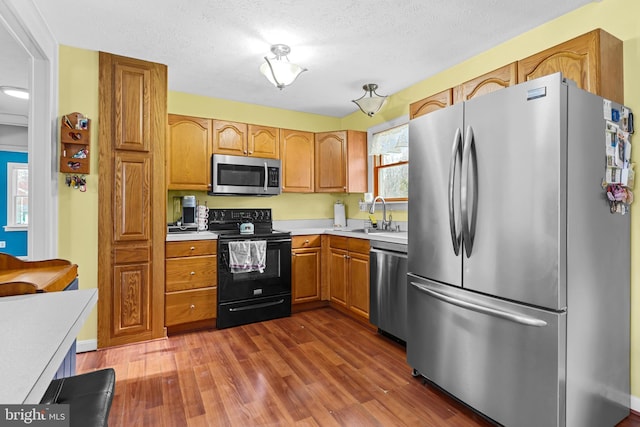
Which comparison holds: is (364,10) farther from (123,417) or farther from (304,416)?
(123,417)

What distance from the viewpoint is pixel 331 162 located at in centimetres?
405

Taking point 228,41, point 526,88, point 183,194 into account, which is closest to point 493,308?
point 526,88

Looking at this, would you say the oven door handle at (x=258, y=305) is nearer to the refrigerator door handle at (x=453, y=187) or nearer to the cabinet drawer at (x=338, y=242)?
the cabinet drawer at (x=338, y=242)

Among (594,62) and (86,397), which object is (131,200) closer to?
(86,397)

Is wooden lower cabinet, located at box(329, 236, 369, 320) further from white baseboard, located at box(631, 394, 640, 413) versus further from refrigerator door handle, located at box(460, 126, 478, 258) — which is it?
white baseboard, located at box(631, 394, 640, 413)

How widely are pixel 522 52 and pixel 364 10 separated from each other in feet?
4.03

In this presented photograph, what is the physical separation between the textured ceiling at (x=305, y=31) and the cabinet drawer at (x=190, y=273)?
1.76 meters

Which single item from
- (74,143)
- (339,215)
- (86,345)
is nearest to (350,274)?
(339,215)

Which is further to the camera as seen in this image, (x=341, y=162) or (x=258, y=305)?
(x=341, y=162)

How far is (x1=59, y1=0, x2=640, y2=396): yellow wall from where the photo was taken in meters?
1.89

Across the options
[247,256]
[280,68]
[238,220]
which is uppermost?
[280,68]

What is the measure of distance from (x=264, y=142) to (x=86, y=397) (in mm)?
3183

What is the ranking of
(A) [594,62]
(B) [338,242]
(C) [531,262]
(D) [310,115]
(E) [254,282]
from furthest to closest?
(D) [310,115] → (B) [338,242] → (E) [254,282] → (A) [594,62] → (C) [531,262]

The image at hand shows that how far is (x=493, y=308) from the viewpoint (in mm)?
1684
